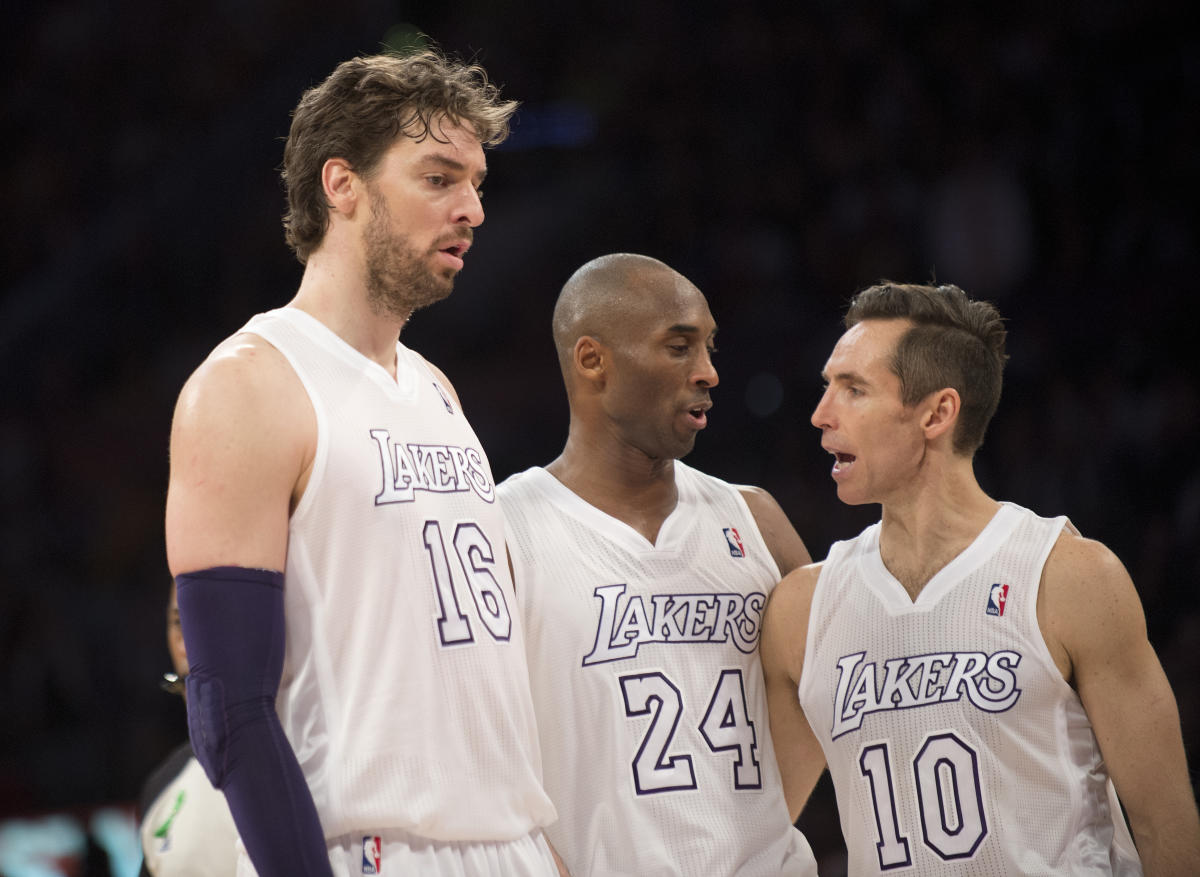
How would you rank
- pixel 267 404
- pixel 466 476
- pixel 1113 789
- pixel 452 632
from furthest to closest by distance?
pixel 1113 789
pixel 466 476
pixel 452 632
pixel 267 404

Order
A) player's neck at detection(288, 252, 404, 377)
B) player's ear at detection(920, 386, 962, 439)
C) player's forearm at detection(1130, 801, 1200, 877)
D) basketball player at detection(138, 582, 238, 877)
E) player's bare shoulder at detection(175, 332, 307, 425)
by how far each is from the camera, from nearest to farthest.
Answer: player's bare shoulder at detection(175, 332, 307, 425), player's neck at detection(288, 252, 404, 377), player's forearm at detection(1130, 801, 1200, 877), player's ear at detection(920, 386, 962, 439), basketball player at detection(138, 582, 238, 877)

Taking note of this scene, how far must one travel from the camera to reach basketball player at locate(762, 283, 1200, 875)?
109 inches

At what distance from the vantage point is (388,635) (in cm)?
234

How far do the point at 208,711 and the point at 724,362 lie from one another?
16.0 feet

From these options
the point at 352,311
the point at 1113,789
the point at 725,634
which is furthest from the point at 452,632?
the point at 1113,789

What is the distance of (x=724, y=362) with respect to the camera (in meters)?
6.78

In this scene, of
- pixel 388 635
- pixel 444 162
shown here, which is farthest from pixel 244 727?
pixel 444 162

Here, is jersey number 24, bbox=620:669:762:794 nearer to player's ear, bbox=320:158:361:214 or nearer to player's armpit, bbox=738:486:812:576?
player's armpit, bbox=738:486:812:576

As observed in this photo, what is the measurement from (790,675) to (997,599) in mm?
554

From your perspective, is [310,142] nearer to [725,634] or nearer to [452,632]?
[452,632]

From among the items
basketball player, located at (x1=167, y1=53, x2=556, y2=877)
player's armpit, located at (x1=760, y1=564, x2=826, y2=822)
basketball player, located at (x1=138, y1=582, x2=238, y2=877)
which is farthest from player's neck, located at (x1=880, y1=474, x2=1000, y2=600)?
basketball player, located at (x1=138, y1=582, x2=238, y2=877)

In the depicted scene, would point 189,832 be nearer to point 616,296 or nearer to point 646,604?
point 646,604

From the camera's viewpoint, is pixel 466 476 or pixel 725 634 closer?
pixel 466 476

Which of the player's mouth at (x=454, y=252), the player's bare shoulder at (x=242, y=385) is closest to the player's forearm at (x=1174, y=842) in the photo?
the player's mouth at (x=454, y=252)
